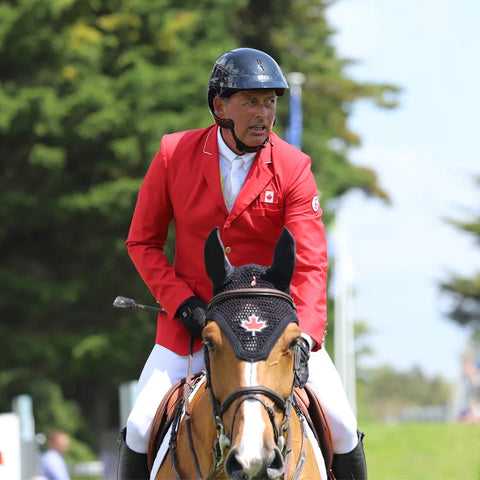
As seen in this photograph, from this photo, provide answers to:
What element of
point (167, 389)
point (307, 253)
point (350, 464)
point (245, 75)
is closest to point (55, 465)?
point (350, 464)

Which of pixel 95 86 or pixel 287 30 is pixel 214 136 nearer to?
pixel 95 86

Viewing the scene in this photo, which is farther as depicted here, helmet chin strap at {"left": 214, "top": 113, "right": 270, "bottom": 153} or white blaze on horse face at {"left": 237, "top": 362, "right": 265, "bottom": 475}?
helmet chin strap at {"left": 214, "top": 113, "right": 270, "bottom": 153}

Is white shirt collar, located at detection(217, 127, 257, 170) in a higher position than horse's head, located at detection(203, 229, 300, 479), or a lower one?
higher

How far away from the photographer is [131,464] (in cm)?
600

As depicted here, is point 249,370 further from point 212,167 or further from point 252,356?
point 212,167

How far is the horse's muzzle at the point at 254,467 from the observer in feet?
14.5

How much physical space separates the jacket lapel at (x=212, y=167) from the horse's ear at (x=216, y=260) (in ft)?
3.03

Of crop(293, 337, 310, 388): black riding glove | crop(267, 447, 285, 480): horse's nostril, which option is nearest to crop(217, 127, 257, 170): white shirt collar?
→ crop(293, 337, 310, 388): black riding glove

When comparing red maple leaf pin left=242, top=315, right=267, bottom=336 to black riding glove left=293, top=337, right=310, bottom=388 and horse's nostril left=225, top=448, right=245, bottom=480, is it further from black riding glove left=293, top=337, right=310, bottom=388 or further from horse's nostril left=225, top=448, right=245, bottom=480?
horse's nostril left=225, top=448, right=245, bottom=480

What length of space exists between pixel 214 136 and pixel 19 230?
71.9 ft

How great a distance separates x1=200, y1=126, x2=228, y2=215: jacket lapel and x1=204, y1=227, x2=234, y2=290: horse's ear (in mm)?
922

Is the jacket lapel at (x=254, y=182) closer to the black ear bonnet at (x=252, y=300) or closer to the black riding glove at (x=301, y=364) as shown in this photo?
the black ear bonnet at (x=252, y=300)

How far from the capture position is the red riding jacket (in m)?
5.83

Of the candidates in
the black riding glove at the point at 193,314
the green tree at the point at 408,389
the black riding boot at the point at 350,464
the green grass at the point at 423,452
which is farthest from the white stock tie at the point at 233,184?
the green tree at the point at 408,389
